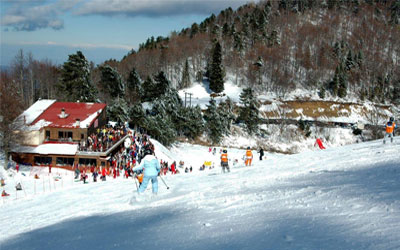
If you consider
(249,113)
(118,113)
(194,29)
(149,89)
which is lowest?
(249,113)

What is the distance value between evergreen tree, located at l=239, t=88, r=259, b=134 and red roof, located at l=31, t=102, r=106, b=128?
96.6ft

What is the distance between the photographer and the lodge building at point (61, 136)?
27773mm

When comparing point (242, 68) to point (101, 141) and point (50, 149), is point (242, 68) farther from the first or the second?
point (50, 149)

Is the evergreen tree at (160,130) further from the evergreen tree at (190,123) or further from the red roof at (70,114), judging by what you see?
the evergreen tree at (190,123)

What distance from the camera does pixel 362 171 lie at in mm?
9828

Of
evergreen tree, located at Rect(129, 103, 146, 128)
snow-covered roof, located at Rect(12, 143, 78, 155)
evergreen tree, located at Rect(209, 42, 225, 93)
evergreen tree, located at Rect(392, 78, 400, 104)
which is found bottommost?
snow-covered roof, located at Rect(12, 143, 78, 155)

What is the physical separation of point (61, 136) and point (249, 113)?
3579 cm

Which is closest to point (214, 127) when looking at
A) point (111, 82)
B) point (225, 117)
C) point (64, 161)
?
point (225, 117)

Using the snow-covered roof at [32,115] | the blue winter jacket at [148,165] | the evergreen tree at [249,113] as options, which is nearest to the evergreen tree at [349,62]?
the evergreen tree at [249,113]

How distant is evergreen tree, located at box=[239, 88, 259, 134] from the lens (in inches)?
2260

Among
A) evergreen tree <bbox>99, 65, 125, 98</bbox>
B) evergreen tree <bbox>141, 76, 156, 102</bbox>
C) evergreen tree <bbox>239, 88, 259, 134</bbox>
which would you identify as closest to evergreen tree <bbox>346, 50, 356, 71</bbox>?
evergreen tree <bbox>239, 88, 259, 134</bbox>

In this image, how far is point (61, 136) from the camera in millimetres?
30922

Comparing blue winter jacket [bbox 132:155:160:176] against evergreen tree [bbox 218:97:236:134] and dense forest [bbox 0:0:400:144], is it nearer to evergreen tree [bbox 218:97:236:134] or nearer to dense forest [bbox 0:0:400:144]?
dense forest [bbox 0:0:400:144]

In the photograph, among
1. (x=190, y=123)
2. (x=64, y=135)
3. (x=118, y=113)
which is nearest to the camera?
(x=64, y=135)
